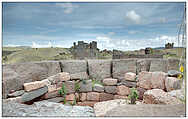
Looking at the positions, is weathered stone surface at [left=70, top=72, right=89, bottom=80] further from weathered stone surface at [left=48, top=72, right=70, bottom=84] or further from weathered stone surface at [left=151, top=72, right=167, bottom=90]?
weathered stone surface at [left=151, top=72, right=167, bottom=90]

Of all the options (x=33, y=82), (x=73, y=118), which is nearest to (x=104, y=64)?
(x=33, y=82)

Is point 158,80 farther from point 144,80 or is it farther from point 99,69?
point 99,69

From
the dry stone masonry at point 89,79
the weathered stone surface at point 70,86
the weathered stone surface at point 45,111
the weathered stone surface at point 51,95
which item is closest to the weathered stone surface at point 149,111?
the weathered stone surface at point 45,111

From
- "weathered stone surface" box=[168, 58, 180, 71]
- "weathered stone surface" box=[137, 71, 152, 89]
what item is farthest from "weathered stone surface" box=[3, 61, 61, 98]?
"weathered stone surface" box=[168, 58, 180, 71]

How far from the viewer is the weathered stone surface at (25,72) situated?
8.45 feet

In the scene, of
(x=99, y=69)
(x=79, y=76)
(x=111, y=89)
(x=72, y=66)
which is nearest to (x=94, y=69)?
(x=99, y=69)

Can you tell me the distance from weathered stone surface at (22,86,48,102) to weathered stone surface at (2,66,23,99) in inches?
7.1

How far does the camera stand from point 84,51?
4188mm

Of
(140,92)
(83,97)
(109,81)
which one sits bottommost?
(83,97)

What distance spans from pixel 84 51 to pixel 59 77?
114cm

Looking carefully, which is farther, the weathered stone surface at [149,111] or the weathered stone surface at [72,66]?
the weathered stone surface at [72,66]

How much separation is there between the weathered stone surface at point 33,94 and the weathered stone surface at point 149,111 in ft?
5.74

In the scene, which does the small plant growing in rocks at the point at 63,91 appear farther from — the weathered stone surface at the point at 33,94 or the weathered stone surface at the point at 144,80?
the weathered stone surface at the point at 144,80

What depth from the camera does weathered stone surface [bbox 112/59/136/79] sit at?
3.61 metres
